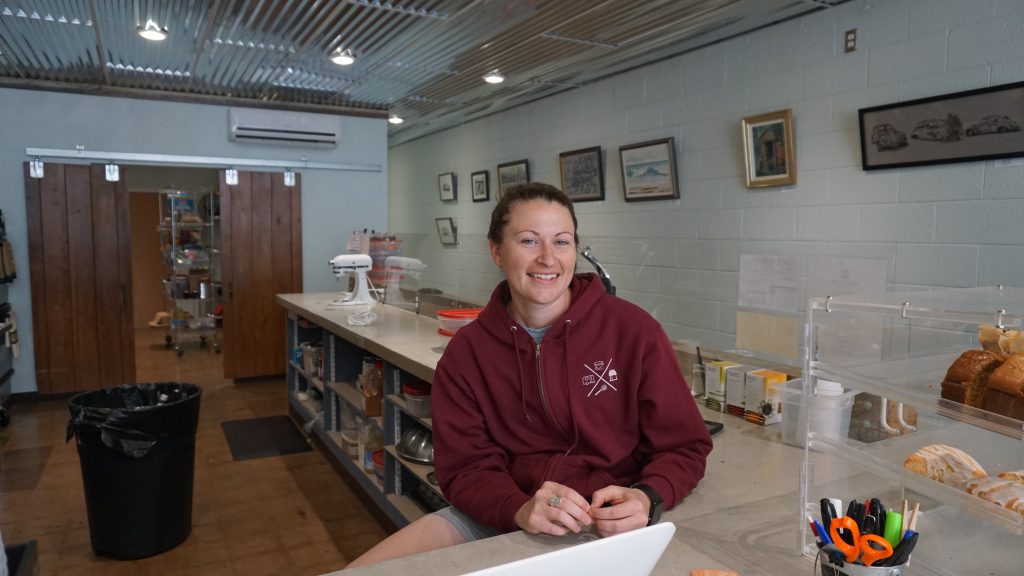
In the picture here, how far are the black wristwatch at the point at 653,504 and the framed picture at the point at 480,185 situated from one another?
18.9ft

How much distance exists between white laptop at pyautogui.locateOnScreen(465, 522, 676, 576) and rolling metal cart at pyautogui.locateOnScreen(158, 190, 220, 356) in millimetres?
7413

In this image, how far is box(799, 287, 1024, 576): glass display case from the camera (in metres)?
1.04

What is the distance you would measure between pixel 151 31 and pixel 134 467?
8.69 ft

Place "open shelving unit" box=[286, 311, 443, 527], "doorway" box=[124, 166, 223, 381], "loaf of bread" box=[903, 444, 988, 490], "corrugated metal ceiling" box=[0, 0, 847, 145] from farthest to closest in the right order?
"doorway" box=[124, 166, 223, 381] → "corrugated metal ceiling" box=[0, 0, 847, 145] → "open shelving unit" box=[286, 311, 443, 527] → "loaf of bread" box=[903, 444, 988, 490]

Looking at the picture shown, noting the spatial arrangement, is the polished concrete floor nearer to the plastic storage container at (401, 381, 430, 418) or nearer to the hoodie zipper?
the plastic storage container at (401, 381, 430, 418)

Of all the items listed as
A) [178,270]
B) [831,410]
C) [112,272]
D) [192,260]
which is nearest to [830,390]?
[831,410]

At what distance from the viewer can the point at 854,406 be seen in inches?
65.6

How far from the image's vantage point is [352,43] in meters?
4.48

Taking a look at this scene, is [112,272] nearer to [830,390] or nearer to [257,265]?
[257,265]

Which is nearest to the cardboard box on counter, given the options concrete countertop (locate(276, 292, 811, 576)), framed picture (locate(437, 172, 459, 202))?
concrete countertop (locate(276, 292, 811, 576))

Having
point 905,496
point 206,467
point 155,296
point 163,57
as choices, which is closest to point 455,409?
point 905,496

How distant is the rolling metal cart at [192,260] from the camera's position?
774 centimetres

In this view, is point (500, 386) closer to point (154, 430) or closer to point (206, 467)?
point (154, 430)

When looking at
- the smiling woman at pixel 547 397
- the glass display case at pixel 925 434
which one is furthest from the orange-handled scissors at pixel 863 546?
the smiling woman at pixel 547 397
